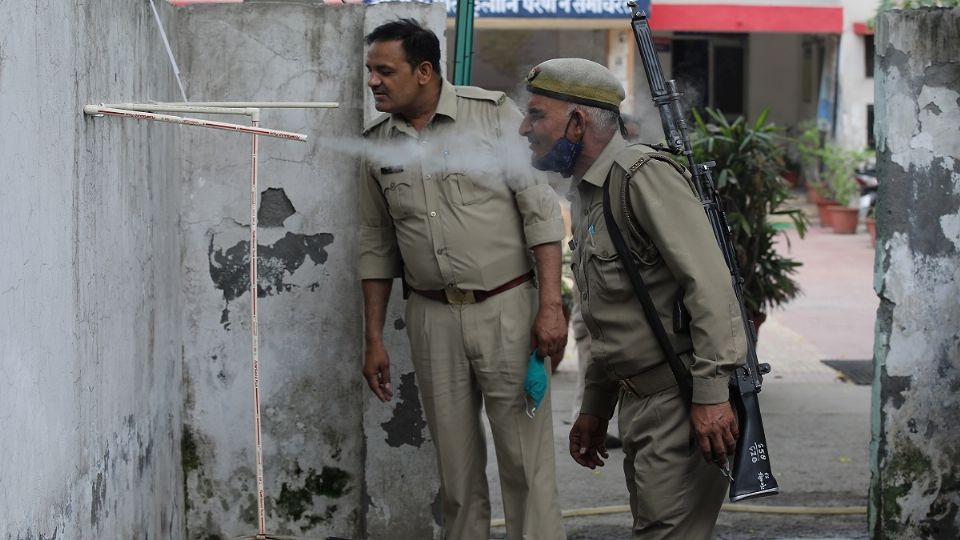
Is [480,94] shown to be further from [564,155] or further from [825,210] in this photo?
[825,210]

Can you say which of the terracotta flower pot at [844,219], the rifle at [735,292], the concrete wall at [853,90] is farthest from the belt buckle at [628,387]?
the concrete wall at [853,90]

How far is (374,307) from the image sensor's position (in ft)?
14.7

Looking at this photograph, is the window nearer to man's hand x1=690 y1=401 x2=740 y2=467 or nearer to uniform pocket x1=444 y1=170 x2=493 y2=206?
uniform pocket x1=444 y1=170 x2=493 y2=206

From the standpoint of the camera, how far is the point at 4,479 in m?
2.67

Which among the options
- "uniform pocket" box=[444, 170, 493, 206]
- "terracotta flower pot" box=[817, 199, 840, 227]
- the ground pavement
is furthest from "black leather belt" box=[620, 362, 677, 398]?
"terracotta flower pot" box=[817, 199, 840, 227]

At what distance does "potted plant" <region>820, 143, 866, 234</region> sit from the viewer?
1845cm

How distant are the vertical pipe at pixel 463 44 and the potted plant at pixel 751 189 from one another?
2525 mm

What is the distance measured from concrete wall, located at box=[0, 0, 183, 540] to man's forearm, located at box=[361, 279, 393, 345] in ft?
2.26

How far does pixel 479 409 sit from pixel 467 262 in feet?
1.76

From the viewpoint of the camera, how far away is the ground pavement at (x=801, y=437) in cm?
546

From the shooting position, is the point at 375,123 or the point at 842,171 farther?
the point at 842,171

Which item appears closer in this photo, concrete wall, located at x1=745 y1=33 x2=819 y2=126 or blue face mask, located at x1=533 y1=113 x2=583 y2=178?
blue face mask, located at x1=533 y1=113 x2=583 y2=178

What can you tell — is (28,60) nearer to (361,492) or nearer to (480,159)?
(480,159)

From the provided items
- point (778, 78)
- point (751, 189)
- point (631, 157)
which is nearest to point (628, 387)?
point (631, 157)
